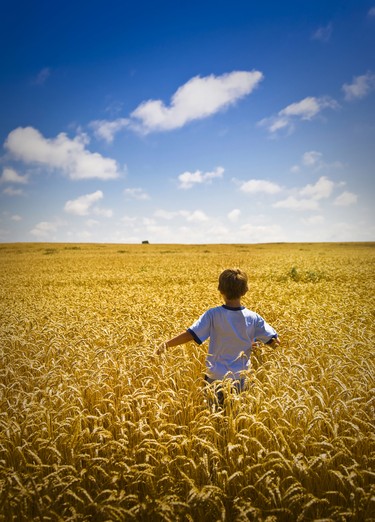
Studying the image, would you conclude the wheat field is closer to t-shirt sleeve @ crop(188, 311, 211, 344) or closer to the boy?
the boy

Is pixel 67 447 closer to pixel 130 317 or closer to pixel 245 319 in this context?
pixel 245 319

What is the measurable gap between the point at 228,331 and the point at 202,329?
283mm

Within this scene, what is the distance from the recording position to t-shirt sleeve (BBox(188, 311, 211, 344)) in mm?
3527

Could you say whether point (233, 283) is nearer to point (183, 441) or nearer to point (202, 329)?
point (202, 329)

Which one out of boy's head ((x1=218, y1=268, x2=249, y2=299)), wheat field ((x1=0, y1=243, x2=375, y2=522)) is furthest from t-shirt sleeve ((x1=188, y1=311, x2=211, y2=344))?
wheat field ((x1=0, y1=243, x2=375, y2=522))

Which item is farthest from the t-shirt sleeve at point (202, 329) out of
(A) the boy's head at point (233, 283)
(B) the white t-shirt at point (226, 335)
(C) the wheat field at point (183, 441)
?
(C) the wheat field at point (183, 441)

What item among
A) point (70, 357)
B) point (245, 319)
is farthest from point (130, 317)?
point (245, 319)

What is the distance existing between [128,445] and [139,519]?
646 millimetres

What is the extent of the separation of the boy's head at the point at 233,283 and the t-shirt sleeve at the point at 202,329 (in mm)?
336

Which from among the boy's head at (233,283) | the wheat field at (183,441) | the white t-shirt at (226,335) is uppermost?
the boy's head at (233,283)

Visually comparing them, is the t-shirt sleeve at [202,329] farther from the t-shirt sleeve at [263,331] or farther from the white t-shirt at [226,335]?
the t-shirt sleeve at [263,331]

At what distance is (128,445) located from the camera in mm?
2867

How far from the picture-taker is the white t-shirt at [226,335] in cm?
353

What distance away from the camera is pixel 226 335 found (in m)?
3.57
